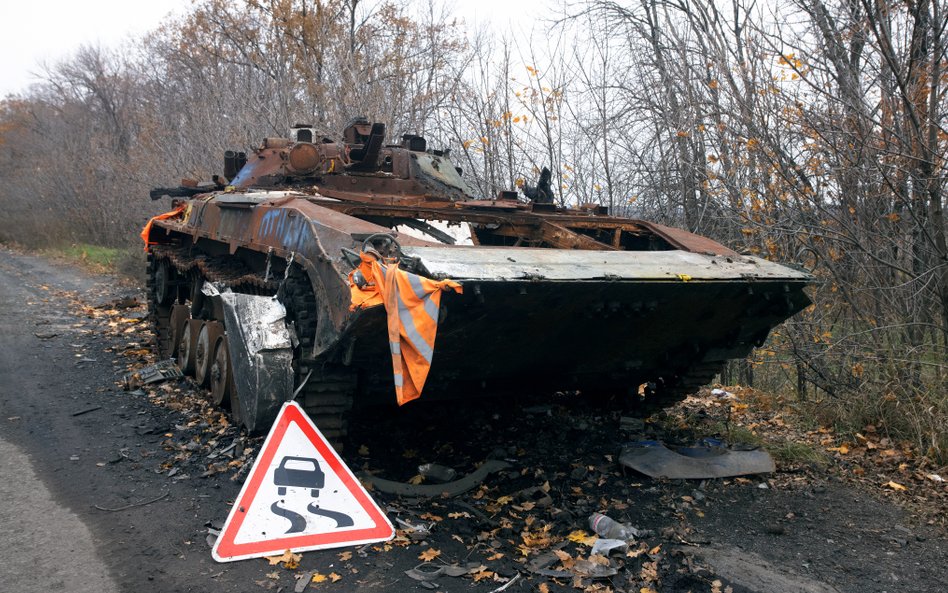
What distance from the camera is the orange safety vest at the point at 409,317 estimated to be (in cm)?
362

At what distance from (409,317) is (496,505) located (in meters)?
1.38

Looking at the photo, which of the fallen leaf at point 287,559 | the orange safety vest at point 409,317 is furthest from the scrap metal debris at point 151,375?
the orange safety vest at point 409,317

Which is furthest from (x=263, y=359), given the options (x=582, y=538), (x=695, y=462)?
(x=695, y=462)

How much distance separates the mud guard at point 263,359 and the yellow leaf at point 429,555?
47.9 inches

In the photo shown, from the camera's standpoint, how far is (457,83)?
1265 cm

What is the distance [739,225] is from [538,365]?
149 inches

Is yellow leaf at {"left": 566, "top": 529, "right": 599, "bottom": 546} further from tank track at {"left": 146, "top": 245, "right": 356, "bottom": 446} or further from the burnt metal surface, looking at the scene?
the burnt metal surface

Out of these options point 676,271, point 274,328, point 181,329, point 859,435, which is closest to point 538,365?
point 676,271

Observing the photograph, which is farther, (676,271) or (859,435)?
(859,435)

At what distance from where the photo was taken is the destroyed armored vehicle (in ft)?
12.6

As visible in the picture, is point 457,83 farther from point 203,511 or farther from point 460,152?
point 203,511

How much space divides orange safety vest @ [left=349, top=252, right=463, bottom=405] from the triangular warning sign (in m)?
0.57

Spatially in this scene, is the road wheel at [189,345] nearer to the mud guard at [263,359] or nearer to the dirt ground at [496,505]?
the dirt ground at [496,505]

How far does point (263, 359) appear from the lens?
4414 millimetres
